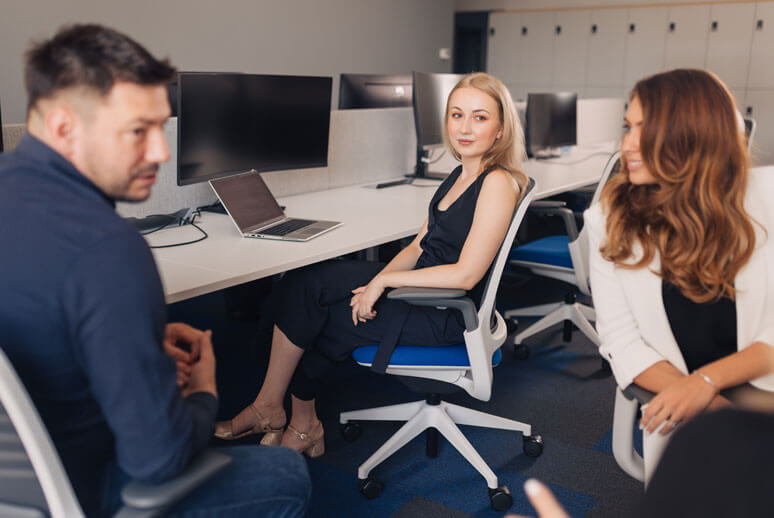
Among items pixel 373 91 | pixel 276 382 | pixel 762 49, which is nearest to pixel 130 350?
pixel 276 382

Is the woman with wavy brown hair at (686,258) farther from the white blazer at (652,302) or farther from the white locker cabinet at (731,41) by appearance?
the white locker cabinet at (731,41)

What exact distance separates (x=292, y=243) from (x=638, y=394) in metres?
1.05

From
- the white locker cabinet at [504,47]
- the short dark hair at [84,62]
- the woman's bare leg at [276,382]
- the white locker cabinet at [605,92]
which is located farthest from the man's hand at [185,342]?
the white locker cabinet at [504,47]

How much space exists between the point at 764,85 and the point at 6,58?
587cm

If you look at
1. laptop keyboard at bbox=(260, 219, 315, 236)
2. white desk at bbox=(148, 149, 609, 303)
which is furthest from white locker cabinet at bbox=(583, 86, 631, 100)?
laptop keyboard at bbox=(260, 219, 315, 236)

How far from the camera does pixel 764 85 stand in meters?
5.95

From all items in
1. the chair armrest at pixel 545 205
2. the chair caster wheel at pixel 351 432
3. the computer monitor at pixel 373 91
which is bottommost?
the chair caster wheel at pixel 351 432


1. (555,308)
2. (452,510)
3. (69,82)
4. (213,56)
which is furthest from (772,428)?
(213,56)

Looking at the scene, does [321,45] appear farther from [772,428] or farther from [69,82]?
[772,428]

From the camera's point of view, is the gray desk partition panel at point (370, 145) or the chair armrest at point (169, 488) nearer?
the chair armrest at point (169, 488)

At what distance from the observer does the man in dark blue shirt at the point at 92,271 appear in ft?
2.81

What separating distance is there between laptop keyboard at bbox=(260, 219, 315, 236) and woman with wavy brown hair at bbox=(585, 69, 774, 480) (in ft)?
3.31

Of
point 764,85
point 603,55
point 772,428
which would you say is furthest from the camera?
point 603,55

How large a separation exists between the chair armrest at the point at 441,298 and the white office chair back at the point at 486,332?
3cm
